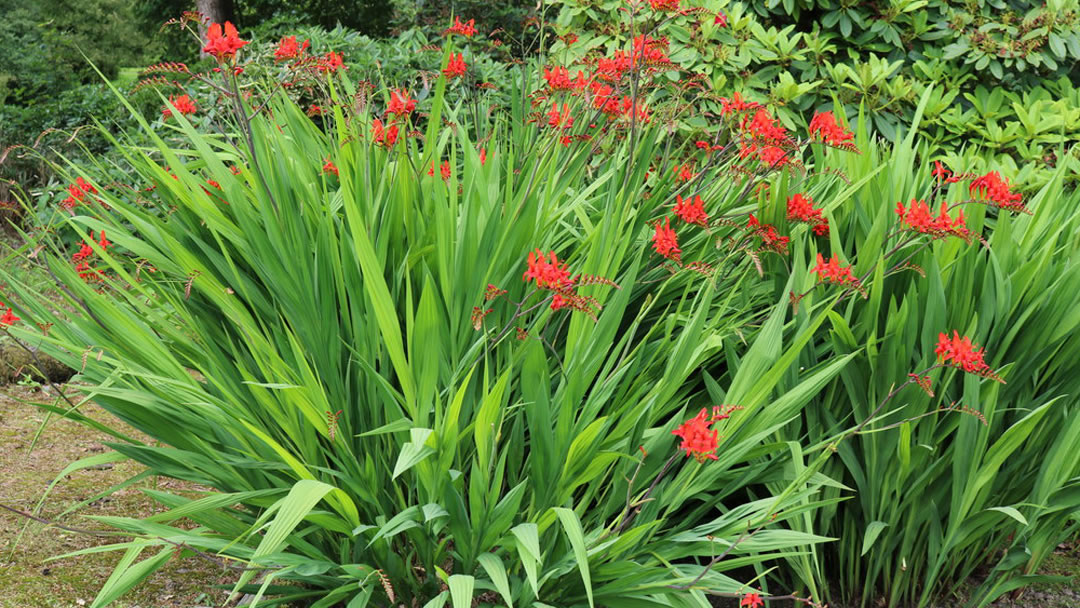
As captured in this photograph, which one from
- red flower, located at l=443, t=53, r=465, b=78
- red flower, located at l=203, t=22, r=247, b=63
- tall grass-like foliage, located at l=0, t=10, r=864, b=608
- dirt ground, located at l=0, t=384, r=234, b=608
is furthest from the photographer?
red flower, located at l=443, t=53, r=465, b=78

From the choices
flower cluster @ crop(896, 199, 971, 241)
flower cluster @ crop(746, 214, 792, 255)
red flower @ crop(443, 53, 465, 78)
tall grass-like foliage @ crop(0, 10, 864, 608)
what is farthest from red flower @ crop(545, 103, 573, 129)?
flower cluster @ crop(896, 199, 971, 241)

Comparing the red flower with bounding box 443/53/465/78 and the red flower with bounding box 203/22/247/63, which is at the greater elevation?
the red flower with bounding box 203/22/247/63

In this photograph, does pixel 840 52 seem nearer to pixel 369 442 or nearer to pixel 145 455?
pixel 369 442

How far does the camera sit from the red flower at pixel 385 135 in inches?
87.0

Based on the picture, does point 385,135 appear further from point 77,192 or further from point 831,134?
point 831,134

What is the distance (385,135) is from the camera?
222 centimetres

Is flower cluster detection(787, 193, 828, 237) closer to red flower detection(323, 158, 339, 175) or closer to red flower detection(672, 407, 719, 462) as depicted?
red flower detection(672, 407, 719, 462)

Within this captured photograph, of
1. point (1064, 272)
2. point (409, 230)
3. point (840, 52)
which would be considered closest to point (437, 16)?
point (840, 52)

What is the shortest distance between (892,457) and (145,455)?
1678 millimetres

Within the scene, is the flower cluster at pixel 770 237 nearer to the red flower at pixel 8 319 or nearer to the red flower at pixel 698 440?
the red flower at pixel 698 440

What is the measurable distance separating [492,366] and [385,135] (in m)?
0.62

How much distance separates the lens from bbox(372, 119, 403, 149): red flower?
7.25 feet

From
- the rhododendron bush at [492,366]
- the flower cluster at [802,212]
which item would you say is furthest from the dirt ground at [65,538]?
the flower cluster at [802,212]

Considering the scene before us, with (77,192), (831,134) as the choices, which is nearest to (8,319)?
(77,192)
